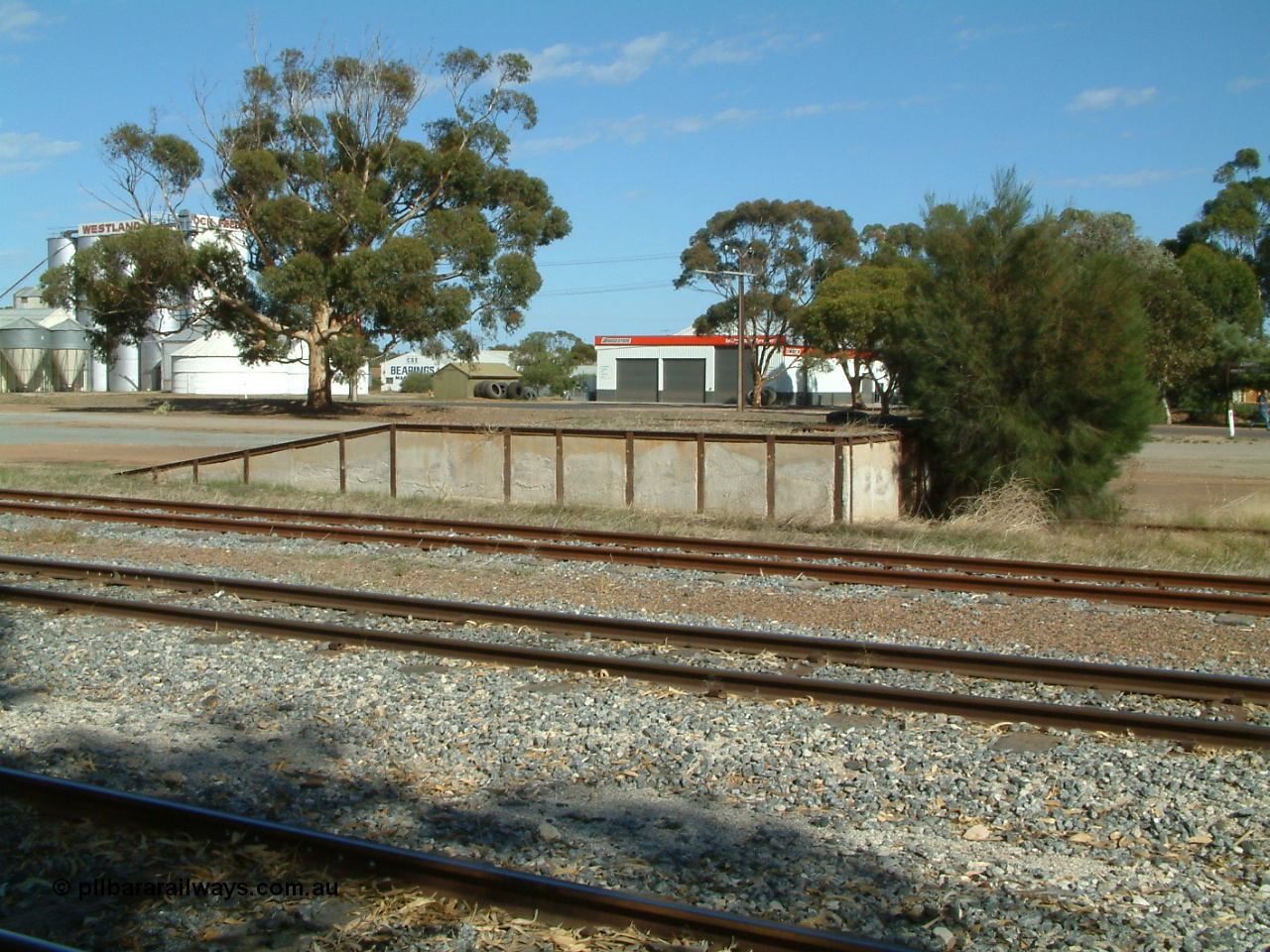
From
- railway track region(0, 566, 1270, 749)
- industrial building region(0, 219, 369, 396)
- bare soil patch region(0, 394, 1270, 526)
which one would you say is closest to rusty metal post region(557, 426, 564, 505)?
bare soil patch region(0, 394, 1270, 526)

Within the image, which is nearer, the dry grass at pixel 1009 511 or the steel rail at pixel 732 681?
the steel rail at pixel 732 681

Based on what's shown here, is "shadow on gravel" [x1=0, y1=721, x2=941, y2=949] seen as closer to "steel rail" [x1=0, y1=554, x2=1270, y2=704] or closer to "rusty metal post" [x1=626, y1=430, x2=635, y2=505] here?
"steel rail" [x1=0, y1=554, x2=1270, y2=704]

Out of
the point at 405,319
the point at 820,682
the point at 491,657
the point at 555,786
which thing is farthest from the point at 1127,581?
the point at 405,319

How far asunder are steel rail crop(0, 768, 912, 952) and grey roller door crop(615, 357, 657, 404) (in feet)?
259

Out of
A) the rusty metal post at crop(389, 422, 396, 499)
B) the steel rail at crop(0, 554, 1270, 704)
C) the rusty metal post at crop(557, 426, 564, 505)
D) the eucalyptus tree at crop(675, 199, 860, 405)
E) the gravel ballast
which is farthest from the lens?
the eucalyptus tree at crop(675, 199, 860, 405)

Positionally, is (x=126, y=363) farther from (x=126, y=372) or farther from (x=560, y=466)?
(x=560, y=466)

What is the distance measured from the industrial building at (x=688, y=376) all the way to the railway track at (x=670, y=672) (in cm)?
7157

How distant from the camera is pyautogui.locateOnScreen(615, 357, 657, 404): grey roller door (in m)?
83.9

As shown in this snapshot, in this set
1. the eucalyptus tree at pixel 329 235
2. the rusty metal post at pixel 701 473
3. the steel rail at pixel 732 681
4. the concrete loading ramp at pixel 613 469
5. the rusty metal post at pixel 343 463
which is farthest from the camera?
the eucalyptus tree at pixel 329 235

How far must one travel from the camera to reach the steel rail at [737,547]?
12109mm

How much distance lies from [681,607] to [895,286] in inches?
1674

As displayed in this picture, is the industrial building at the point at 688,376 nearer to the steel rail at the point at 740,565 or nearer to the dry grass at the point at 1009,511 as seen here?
the dry grass at the point at 1009,511

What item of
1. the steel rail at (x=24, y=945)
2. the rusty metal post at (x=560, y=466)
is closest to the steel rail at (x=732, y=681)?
the steel rail at (x=24, y=945)

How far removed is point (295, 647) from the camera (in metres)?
8.61
